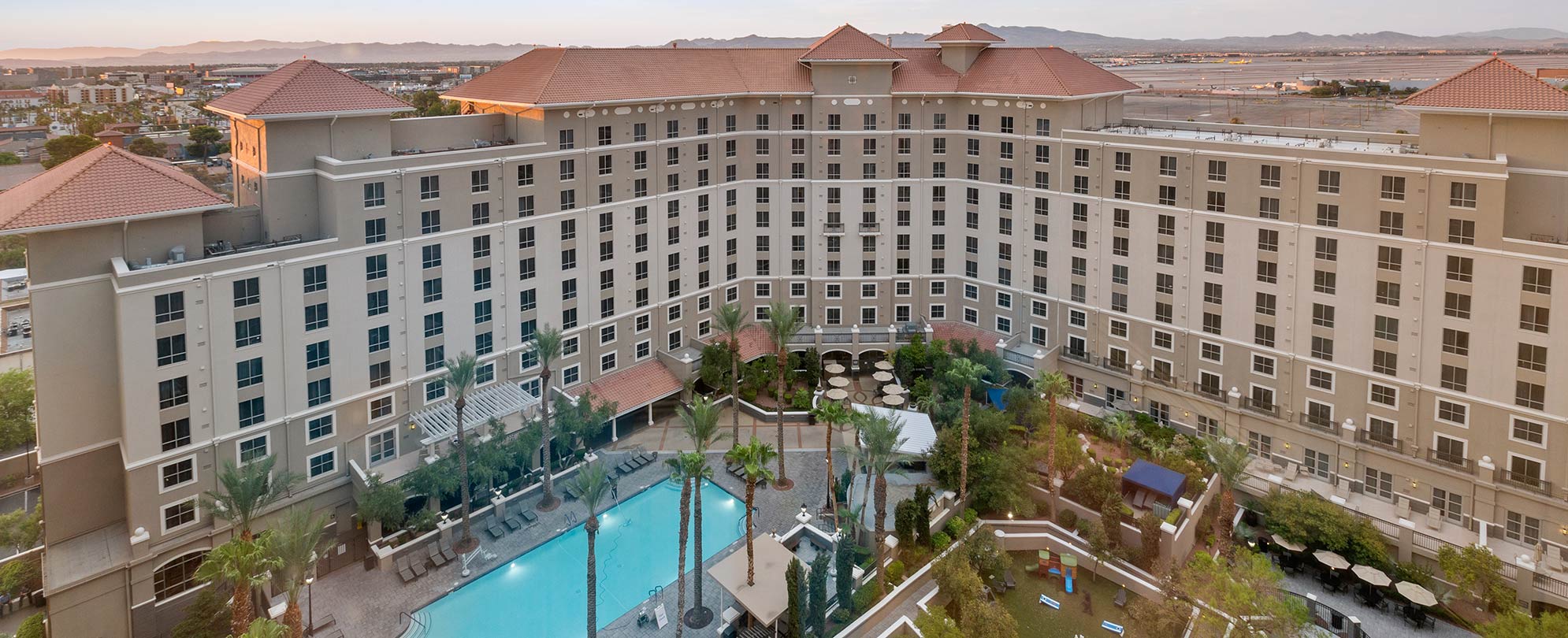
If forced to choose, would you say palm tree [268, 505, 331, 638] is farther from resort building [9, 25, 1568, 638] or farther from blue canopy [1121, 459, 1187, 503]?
blue canopy [1121, 459, 1187, 503]

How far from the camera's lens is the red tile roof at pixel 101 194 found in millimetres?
31891

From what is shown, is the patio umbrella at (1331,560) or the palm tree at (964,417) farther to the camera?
the palm tree at (964,417)

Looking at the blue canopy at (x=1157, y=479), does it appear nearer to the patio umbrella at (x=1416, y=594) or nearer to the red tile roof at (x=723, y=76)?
the patio umbrella at (x=1416, y=594)

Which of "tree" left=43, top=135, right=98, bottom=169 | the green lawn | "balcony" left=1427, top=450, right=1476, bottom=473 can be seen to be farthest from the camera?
"tree" left=43, top=135, right=98, bottom=169

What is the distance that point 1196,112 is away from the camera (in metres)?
61.2

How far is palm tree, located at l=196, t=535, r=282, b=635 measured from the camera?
96.6 ft

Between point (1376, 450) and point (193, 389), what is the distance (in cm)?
5570

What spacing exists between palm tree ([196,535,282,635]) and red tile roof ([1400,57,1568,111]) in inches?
2096

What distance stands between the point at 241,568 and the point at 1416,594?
153ft

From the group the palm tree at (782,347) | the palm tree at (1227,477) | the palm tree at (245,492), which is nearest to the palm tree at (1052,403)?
the palm tree at (1227,477)

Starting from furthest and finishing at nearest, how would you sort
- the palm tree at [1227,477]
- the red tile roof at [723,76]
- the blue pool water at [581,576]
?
the red tile roof at [723,76]
the palm tree at [1227,477]
the blue pool water at [581,576]

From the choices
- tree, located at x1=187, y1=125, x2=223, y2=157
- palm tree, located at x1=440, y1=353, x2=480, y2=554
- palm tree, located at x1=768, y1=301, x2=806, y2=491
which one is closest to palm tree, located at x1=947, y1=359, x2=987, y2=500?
palm tree, located at x1=768, y1=301, x2=806, y2=491

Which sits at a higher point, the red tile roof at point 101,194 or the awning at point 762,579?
the red tile roof at point 101,194

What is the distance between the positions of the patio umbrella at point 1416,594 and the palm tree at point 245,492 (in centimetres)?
4800
